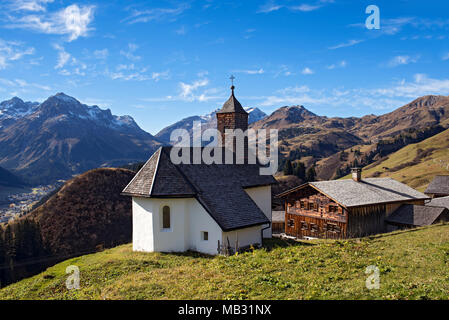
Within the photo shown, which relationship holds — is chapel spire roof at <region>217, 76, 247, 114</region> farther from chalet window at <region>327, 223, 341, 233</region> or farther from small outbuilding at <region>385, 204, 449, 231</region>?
small outbuilding at <region>385, 204, 449, 231</region>

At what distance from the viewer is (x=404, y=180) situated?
10556 centimetres

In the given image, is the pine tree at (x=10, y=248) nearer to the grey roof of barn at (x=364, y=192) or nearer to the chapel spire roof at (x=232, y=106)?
the chapel spire roof at (x=232, y=106)

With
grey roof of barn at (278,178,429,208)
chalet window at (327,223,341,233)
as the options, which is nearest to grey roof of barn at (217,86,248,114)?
grey roof of barn at (278,178,429,208)

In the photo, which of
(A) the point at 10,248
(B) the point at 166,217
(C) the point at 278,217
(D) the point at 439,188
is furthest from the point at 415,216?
(A) the point at 10,248

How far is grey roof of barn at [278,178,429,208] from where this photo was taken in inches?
1480

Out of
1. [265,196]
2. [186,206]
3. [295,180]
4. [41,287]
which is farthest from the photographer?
[295,180]

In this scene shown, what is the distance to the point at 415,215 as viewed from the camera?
1453 inches

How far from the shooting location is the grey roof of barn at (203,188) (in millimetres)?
24266

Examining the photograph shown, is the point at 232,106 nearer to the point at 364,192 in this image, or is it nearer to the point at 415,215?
the point at 364,192

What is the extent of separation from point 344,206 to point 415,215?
29.2 ft
